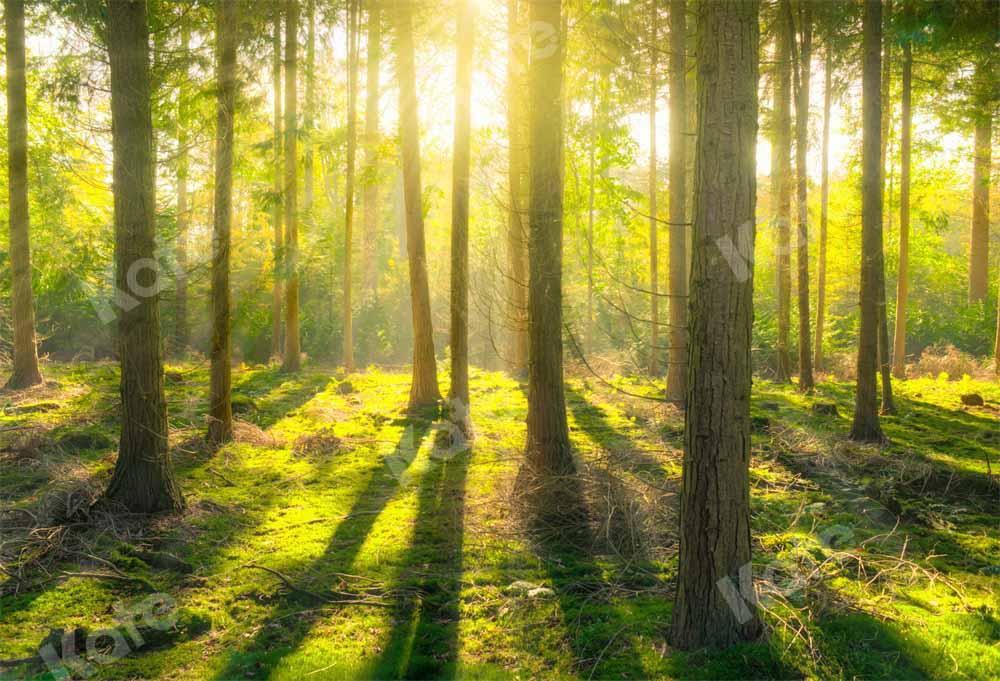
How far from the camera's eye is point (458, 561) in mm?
5500

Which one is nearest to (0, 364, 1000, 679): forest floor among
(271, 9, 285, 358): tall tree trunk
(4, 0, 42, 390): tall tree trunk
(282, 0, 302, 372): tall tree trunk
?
(4, 0, 42, 390): tall tree trunk

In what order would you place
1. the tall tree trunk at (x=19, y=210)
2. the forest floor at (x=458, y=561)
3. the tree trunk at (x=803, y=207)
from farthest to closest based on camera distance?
the tree trunk at (x=803, y=207)
the tall tree trunk at (x=19, y=210)
the forest floor at (x=458, y=561)

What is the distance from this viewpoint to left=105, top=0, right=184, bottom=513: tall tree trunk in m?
5.88

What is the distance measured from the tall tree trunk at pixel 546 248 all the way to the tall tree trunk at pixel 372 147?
16.1 feet

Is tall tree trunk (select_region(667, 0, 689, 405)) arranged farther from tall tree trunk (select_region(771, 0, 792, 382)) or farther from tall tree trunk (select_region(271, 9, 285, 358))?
tall tree trunk (select_region(271, 9, 285, 358))

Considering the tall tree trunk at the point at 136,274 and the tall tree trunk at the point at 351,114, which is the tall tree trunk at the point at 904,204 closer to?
the tall tree trunk at the point at 351,114

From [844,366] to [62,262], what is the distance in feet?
68.5

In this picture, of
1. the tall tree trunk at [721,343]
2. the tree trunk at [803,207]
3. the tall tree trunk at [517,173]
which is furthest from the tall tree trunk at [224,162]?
the tree trunk at [803,207]

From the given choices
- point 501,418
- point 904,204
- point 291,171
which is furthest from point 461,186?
point 904,204

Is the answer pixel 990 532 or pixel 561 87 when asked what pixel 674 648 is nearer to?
pixel 990 532

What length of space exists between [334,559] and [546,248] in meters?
3.65

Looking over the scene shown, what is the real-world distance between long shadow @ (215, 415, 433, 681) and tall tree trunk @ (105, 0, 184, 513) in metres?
1.76

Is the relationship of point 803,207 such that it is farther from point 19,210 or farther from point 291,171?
point 19,210

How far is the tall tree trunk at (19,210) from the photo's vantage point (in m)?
12.4
